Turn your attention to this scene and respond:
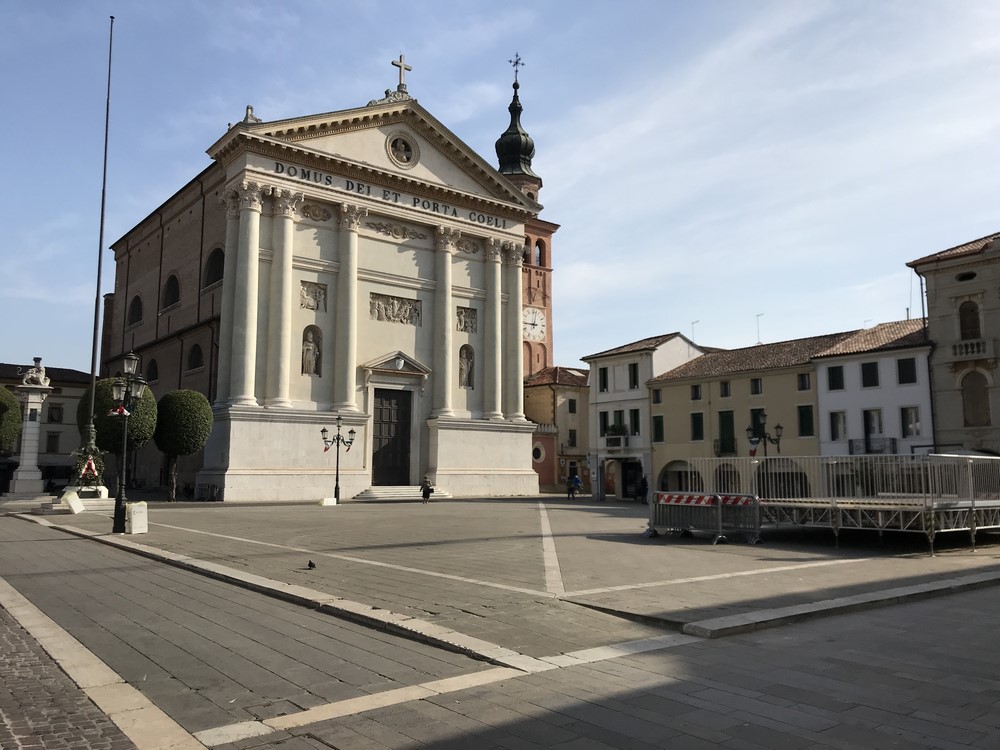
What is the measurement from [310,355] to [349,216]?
285 inches

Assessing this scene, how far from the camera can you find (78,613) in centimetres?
847

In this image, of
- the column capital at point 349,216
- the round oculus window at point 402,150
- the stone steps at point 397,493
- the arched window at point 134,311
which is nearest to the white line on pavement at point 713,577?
the stone steps at point 397,493

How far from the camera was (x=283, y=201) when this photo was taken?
37.1 m

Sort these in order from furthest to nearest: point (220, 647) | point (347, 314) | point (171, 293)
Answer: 1. point (171, 293)
2. point (347, 314)
3. point (220, 647)

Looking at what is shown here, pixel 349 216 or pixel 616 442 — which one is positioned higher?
pixel 349 216

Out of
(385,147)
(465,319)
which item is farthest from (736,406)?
(385,147)

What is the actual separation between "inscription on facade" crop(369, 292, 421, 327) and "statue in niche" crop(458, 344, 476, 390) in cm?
314

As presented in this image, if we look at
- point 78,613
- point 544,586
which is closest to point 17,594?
point 78,613

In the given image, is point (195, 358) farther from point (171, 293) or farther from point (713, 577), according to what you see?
point (713, 577)

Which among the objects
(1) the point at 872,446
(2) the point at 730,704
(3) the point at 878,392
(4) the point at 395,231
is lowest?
(2) the point at 730,704

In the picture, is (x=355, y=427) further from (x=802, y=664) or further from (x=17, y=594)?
(x=802, y=664)

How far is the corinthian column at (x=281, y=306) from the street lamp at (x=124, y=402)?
15.8 metres

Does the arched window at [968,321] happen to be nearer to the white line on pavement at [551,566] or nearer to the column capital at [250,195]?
the white line on pavement at [551,566]

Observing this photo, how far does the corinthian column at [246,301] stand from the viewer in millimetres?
35188
